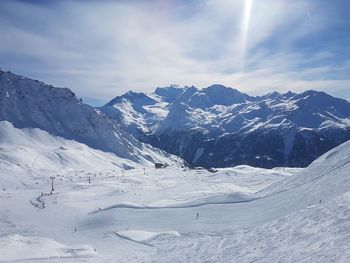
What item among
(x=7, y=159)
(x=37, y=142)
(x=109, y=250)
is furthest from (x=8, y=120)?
(x=109, y=250)

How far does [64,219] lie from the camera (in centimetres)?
4475

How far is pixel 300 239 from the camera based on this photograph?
21.7 meters

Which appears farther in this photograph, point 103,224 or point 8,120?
point 8,120

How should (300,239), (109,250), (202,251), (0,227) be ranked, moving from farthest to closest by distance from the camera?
(0,227)
(109,250)
(202,251)
(300,239)

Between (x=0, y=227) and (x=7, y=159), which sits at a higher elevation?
(x=7, y=159)

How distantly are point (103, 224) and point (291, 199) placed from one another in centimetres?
1790

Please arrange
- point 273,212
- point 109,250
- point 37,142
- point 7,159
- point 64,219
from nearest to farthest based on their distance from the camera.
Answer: point 109,250
point 273,212
point 64,219
point 7,159
point 37,142

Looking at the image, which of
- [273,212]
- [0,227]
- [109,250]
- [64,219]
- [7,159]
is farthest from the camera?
[7,159]

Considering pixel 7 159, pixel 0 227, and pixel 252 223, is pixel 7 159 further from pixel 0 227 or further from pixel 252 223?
pixel 252 223

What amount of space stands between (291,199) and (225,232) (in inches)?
279

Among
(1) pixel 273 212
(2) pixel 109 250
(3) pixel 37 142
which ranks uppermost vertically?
(3) pixel 37 142

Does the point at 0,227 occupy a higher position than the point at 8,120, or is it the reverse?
the point at 8,120

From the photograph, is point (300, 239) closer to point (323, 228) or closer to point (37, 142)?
point (323, 228)

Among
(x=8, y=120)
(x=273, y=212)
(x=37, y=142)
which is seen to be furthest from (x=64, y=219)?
(x=8, y=120)
